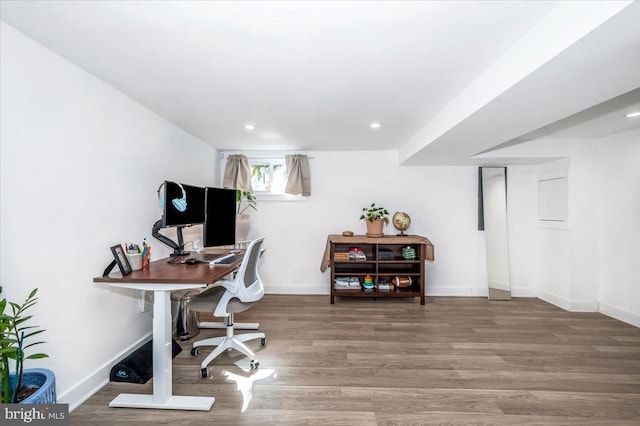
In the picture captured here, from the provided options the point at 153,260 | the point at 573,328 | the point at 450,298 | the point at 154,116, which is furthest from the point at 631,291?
the point at 154,116

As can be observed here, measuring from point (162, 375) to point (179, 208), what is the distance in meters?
1.19

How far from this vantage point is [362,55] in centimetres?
164

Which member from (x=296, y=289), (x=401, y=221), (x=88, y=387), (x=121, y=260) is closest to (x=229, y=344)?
(x=88, y=387)

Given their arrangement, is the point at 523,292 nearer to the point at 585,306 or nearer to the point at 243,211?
the point at 585,306

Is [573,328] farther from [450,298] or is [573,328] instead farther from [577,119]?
[577,119]

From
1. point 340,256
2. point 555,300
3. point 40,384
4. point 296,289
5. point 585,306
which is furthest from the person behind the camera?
point 296,289

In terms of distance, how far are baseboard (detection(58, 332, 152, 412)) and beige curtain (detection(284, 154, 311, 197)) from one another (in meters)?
2.65

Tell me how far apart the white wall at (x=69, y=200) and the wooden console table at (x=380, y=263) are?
2.30 m

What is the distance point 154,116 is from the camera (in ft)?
8.59

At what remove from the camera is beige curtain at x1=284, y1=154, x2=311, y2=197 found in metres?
4.08

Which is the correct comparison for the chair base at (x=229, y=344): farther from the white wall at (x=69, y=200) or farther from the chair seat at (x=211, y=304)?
the white wall at (x=69, y=200)

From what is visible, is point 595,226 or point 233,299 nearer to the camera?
point 233,299

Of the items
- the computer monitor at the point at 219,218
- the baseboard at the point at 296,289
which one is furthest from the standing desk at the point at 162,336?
the baseboard at the point at 296,289

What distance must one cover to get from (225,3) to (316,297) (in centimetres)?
361
